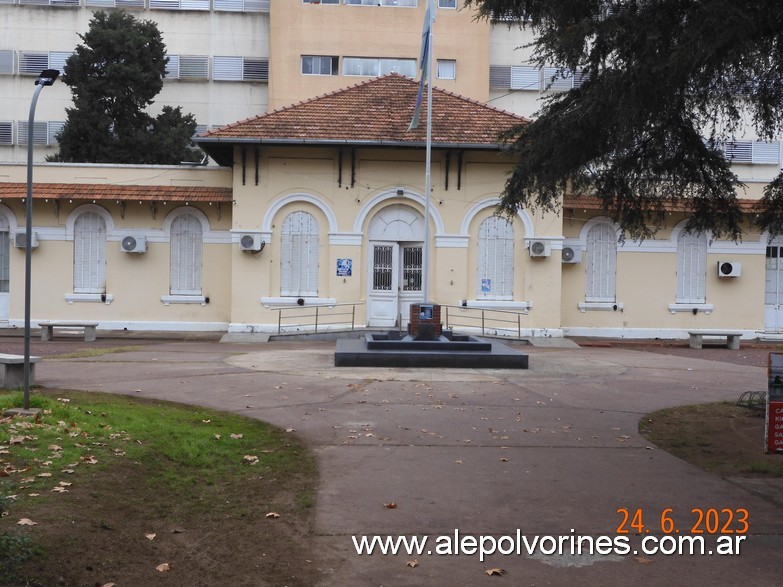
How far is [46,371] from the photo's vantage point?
46.2 ft

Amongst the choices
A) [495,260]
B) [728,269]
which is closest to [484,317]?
[495,260]

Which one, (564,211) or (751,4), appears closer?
(751,4)

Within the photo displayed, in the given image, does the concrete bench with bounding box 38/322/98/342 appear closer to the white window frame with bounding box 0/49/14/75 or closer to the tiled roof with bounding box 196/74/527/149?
the tiled roof with bounding box 196/74/527/149

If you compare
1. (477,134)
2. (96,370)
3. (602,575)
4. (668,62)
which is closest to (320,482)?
(602,575)

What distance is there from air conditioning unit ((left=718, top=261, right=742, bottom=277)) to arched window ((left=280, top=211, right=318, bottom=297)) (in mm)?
11944

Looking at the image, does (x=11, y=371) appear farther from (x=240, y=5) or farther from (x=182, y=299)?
(x=240, y=5)

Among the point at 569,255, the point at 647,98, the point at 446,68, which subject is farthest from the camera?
the point at 446,68

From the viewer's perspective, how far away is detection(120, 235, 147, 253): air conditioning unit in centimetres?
2414

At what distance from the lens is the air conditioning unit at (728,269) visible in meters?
25.2

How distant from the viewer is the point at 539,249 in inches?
922

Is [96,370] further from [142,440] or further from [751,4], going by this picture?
[751,4]

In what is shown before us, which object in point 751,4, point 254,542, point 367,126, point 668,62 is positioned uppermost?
point 367,126

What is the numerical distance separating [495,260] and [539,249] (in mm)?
1248

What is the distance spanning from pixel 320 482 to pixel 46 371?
8234 mm
